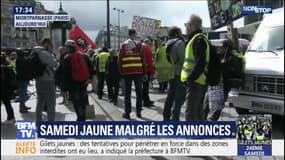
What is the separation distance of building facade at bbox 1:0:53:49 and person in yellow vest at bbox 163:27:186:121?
7.98 ft

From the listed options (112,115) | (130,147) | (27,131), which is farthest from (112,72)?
(130,147)

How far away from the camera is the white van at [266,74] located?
7.05 metres

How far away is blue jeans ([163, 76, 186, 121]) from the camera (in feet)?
22.4

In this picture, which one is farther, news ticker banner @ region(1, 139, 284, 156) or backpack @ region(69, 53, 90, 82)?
backpack @ region(69, 53, 90, 82)

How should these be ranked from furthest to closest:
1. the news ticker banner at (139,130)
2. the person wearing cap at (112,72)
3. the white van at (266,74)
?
the person wearing cap at (112,72)
the white van at (266,74)
the news ticker banner at (139,130)

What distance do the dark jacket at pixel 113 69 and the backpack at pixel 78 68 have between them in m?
5.17

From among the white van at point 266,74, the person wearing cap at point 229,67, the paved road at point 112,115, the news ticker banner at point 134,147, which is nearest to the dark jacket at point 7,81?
the paved road at point 112,115

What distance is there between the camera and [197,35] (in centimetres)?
546

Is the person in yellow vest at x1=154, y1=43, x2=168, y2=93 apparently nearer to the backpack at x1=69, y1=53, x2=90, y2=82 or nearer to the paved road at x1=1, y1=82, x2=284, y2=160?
the paved road at x1=1, y1=82, x2=284, y2=160

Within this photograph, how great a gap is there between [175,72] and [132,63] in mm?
1670

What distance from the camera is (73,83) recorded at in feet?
22.6

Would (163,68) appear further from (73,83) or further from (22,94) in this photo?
(22,94)

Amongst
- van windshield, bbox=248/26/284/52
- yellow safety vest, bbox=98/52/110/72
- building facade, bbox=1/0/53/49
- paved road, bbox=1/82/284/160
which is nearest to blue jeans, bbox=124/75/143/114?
paved road, bbox=1/82/284/160

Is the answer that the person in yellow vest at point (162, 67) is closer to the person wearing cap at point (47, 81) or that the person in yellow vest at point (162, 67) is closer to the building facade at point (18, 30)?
the person wearing cap at point (47, 81)
